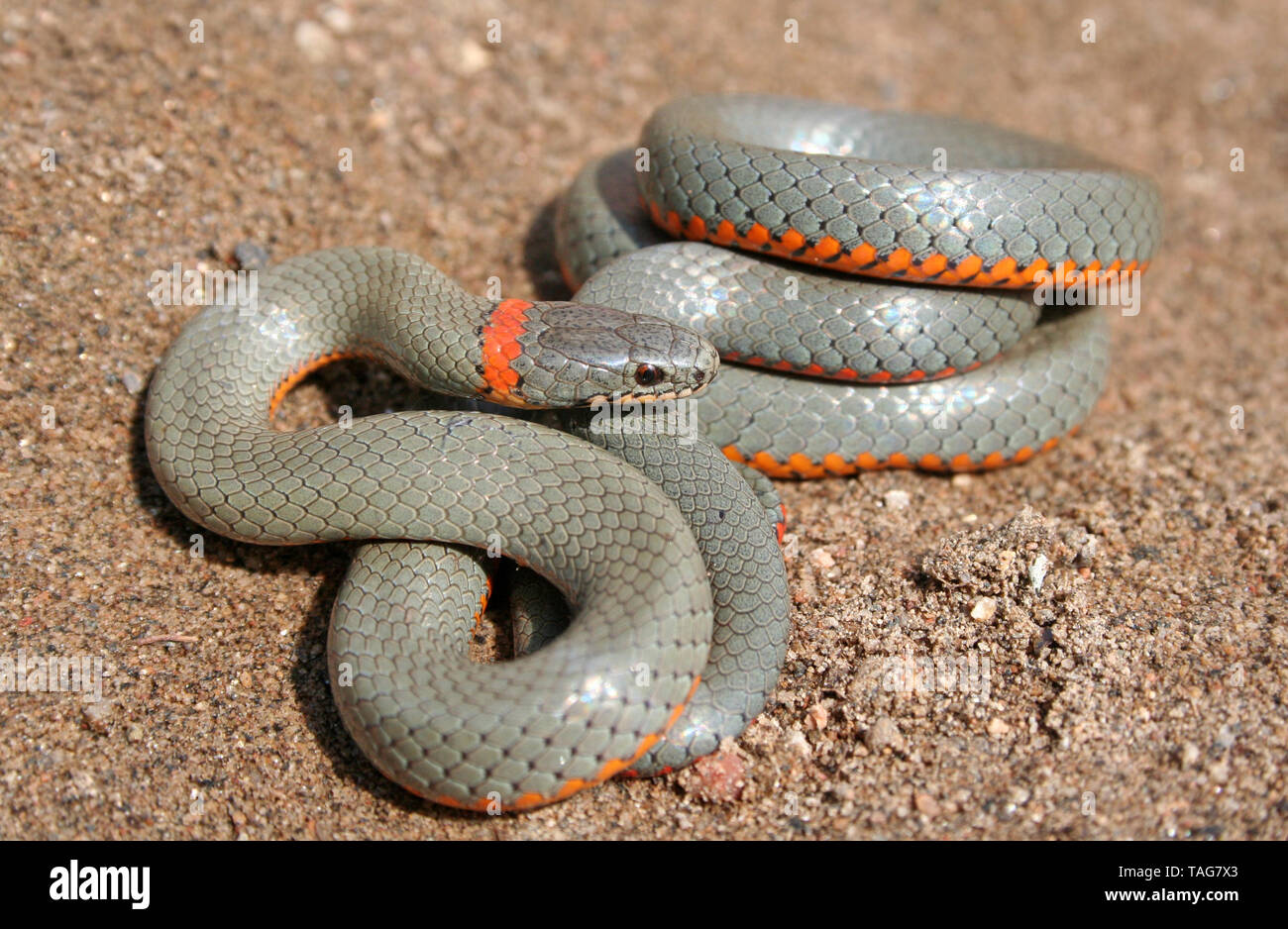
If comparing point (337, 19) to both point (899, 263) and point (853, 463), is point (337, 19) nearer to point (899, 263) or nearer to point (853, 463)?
point (899, 263)

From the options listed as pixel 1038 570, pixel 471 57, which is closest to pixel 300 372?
pixel 471 57

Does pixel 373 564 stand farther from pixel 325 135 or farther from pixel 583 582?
pixel 325 135

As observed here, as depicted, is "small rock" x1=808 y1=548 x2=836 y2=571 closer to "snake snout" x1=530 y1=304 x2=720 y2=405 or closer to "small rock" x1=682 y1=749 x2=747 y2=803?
"snake snout" x1=530 y1=304 x2=720 y2=405

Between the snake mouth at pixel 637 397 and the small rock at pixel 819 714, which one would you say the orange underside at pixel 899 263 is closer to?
the snake mouth at pixel 637 397

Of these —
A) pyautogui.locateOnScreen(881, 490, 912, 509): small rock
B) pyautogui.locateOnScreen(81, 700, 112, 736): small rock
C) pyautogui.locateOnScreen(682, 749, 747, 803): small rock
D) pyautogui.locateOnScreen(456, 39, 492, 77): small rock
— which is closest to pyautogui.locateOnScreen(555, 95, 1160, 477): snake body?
pyautogui.locateOnScreen(881, 490, 912, 509): small rock

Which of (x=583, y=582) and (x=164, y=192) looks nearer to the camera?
(x=583, y=582)

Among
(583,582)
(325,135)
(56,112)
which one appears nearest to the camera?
(583,582)
